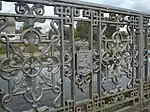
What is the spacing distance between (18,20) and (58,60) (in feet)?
2.41

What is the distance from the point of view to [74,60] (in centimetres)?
363

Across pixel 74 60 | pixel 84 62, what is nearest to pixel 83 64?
pixel 84 62

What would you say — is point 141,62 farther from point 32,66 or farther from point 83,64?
point 32,66

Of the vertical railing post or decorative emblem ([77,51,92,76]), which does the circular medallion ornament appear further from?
the vertical railing post

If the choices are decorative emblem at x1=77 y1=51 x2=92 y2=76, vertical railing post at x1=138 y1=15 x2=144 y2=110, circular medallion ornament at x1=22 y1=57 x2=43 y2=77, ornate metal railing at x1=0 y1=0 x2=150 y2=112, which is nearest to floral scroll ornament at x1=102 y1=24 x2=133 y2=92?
ornate metal railing at x1=0 y1=0 x2=150 y2=112

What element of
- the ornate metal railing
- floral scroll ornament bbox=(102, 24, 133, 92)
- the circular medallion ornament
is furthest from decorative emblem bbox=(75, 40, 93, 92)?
the circular medallion ornament

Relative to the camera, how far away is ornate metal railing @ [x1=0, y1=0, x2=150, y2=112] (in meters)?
3.06

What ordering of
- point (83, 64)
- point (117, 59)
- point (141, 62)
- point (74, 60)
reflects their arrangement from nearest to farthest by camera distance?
point (74, 60)
point (83, 64)
point (117, 59)
point (141, 62)

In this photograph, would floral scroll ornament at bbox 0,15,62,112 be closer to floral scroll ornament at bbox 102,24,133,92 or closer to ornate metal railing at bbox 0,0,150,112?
ornate metal railing at bbox 0,0,150,112

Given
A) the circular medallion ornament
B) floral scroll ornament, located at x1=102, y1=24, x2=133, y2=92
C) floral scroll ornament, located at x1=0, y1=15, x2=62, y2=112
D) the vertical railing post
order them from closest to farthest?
1. floral scroll ornament, located at x1=0, y1=15, x2=62, y2=112
2. the circular medallion ornament
3. floral scroll ornament, located at x1=102, y1=24, x2=133, y2=92
4. the vertical railing post

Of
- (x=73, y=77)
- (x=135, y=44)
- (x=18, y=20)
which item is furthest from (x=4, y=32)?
(x=135, y=44)

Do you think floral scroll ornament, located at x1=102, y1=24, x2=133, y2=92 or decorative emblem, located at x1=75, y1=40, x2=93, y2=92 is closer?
decorative emblem, located at x1=75, y1=40, x2=93, y2=92

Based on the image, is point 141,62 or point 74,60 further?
point 141,62

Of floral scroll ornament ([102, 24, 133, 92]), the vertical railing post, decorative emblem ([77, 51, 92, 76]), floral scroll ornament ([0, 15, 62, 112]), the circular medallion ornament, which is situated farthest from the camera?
the vertical railing post
